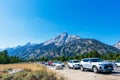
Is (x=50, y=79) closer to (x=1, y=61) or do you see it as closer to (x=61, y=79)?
(x=61, y=79)

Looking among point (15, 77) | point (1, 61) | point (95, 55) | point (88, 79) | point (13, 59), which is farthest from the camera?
point (13, 59)

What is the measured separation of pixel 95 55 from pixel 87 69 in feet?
320

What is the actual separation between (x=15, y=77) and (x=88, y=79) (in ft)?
25.5

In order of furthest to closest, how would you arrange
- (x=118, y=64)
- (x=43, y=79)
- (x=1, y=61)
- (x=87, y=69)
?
1. (x=1, y=61)
2. (x=118, y=64)
3. (x=87, y=69)
4. (x=43, y=79)

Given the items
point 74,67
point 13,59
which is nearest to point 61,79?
point 74,67

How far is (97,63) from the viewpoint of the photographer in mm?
28109

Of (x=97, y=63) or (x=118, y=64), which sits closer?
(x=97, y=63)

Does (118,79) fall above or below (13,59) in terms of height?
below

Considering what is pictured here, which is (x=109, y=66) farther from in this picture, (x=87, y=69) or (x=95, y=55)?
(x=95, y=55)

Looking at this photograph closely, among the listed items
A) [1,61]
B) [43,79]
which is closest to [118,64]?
[43,79]

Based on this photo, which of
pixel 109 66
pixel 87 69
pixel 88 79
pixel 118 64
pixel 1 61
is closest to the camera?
pixel 88 79

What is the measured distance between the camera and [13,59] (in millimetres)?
183250

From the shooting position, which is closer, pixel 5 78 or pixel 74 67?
pixel 5 78

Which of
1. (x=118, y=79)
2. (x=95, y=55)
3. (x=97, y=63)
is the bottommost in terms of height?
(x=118, y=79)
